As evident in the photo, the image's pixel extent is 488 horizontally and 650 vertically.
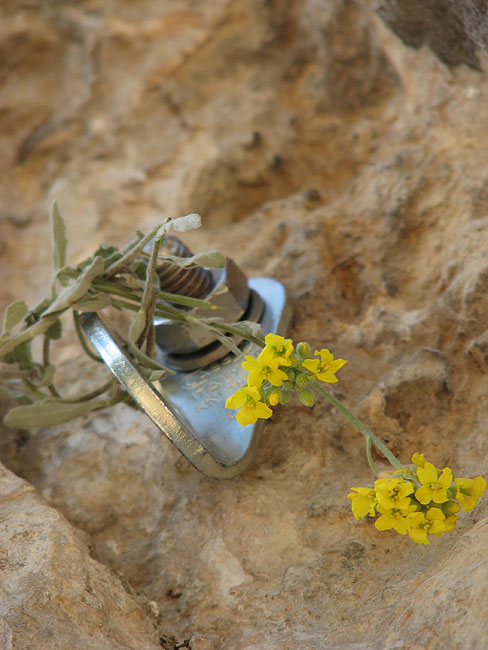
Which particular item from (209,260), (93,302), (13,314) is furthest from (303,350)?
(13,314)

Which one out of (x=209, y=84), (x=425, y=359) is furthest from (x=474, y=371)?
(x=209, y=84)

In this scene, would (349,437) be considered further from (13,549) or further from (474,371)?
(13,549)

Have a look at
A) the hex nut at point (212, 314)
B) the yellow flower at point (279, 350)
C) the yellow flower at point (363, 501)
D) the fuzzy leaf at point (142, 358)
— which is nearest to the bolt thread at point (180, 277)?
the hex nut at point (212, 314)

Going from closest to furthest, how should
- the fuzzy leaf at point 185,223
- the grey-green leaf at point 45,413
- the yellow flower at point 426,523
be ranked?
the yellow flower at point 426,523, the fuzzy leaf at point 185,223, the grey-green leaf at point 45,413

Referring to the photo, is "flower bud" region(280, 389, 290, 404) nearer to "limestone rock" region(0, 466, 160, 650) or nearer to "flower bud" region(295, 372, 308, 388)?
"flower bud" region(295, 372, 308, 388)

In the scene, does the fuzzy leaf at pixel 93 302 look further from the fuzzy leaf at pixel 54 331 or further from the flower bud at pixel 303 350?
the flower bud at pixel 303 350

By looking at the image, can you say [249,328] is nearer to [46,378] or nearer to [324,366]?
[324,366]
